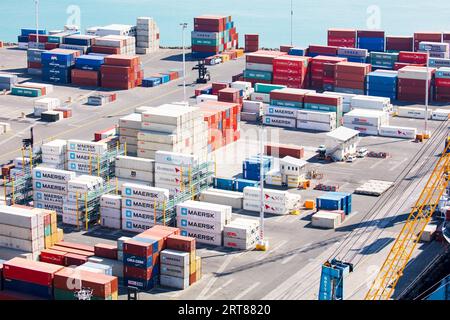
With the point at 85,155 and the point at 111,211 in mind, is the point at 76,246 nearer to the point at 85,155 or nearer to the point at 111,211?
the point at 111,211

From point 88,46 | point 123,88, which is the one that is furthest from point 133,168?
point 88,46

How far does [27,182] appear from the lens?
301 ft

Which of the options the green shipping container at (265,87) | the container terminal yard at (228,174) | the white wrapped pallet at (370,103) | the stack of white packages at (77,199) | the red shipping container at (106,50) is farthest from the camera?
the red shipping container at (106,50)

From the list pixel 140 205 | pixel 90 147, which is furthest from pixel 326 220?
pixel 90 147

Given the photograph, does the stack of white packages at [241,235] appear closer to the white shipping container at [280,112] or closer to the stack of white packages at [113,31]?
the white shipping container at [280,112]

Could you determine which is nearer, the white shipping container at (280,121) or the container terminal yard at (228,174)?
the container terminal yard at (228,174)

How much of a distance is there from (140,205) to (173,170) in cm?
822

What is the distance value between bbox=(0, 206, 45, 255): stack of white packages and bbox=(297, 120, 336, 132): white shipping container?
181ft

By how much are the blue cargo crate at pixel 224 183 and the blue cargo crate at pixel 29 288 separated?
31.8 metres

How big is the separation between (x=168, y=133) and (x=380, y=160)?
28.2 meters

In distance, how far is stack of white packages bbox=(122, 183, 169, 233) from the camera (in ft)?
277

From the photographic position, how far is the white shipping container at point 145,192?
277 ft

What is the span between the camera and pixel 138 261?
72000mm

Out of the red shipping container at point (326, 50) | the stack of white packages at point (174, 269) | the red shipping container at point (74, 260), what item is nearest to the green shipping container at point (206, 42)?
the red shipping container at point (326, 50)
